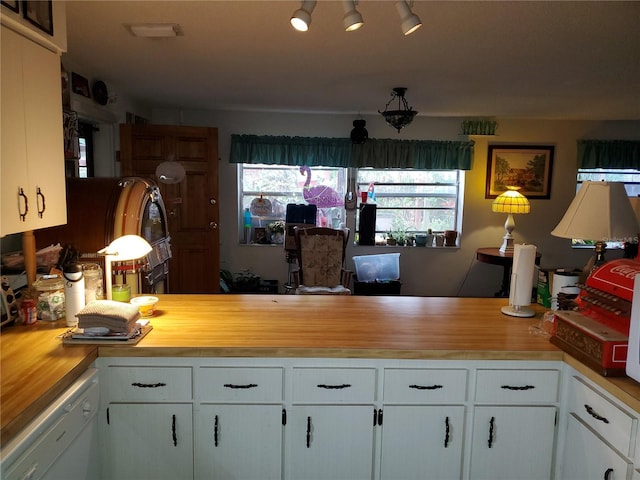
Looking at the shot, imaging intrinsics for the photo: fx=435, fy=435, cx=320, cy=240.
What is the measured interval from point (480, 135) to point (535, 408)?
167 inches

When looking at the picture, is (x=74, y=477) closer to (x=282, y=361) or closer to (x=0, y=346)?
(x=0, y=346)

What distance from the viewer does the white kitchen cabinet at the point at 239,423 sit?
1591 mm

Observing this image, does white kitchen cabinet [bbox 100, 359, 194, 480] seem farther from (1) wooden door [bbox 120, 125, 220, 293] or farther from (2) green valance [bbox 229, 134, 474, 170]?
(2) green valance [bbox 229, 134, 474, 170]

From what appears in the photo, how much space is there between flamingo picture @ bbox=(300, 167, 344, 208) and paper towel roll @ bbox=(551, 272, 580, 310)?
3529 mm

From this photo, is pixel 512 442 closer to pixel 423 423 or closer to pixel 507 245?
pixel 423 423

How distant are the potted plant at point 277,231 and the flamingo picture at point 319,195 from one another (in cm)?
46

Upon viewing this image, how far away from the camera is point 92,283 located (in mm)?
1856

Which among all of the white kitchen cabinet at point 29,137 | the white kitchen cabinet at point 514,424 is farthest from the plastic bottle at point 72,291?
the white kitchen cabinet at point 514,424

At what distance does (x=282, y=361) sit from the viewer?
1.59 metres

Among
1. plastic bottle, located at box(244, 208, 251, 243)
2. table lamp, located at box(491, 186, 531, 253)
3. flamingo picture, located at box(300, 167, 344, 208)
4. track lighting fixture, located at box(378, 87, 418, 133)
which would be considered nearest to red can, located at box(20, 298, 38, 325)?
track lighting fixture, located at box(378, 87, 418, 133)

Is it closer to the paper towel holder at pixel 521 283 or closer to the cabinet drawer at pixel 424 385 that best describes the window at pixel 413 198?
the paper towel holder at pixel 521 283

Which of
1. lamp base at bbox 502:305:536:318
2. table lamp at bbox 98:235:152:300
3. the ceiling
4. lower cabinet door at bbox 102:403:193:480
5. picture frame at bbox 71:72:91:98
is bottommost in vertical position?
lower cabinet door at bbox 102:403:193:480

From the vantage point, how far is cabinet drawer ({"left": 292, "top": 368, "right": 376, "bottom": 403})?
1598 mm

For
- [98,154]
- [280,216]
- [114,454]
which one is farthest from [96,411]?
[280,216]
